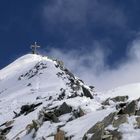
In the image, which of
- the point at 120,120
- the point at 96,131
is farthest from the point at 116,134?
the point at 120,120

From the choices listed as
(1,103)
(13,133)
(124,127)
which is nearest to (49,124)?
(13,133)

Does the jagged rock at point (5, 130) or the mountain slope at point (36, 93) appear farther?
the jagged rock at point (5, 130)

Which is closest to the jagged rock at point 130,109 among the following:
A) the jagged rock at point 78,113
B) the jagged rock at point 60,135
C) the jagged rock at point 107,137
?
the jagged rock at point 107,137

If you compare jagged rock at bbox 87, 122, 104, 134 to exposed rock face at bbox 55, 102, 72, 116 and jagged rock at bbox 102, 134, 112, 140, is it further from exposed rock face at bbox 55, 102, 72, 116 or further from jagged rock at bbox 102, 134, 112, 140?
exposed rock face at bbox 55, 102, 72, 116

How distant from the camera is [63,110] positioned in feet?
119

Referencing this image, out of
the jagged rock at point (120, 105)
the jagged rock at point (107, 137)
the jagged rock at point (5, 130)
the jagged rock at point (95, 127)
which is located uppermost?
the jagged rock at point (5, 130)

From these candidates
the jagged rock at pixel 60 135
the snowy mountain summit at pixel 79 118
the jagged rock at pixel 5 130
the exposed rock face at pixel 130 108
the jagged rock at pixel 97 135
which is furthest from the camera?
the jagged rock at pixel 5 130

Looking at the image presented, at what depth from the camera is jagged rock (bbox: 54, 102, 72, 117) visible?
3616 cm

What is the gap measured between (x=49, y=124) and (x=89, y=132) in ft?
19.3

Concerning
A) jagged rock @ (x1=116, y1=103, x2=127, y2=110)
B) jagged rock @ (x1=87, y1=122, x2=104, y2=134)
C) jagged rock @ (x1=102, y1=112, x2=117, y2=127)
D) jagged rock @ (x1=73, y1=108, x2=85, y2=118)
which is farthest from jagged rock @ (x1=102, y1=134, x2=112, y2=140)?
jagged rock @ (x1=73, y1=108, x2=85, y2=118)

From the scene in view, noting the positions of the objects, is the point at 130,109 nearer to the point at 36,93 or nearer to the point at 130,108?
the point at 130,108

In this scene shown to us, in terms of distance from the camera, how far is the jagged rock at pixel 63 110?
3616 cm

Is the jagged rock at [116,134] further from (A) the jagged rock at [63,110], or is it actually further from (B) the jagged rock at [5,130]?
(B) the jagged rock at [5,130]

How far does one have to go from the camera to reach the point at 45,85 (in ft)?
220
